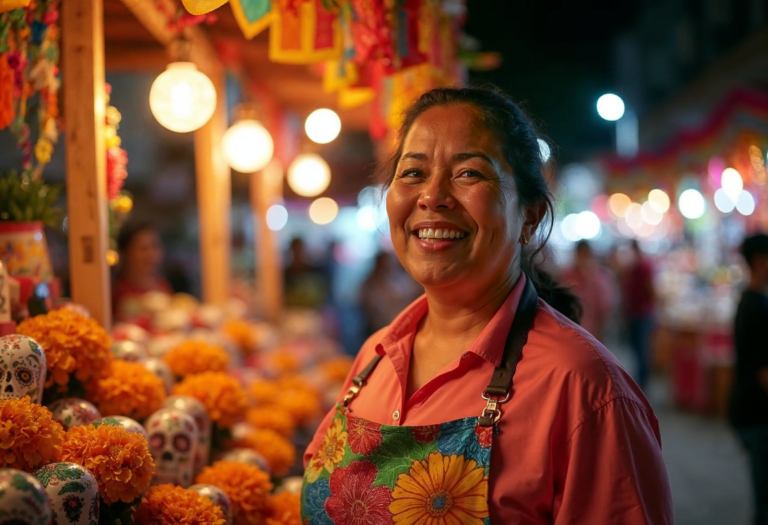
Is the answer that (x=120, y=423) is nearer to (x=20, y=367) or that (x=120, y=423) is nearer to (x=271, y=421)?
(x=20, y=367)

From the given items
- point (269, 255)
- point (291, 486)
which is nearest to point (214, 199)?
point (269, 255)

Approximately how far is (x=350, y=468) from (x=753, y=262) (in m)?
3.43

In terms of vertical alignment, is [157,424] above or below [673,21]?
below

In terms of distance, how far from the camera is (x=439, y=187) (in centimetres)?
176

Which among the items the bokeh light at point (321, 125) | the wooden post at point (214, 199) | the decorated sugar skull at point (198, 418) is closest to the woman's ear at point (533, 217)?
the decorated sugar skull at point (198, 418)

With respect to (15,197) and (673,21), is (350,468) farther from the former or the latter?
(673,21)

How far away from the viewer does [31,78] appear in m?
2.42

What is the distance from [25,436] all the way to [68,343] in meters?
0.50

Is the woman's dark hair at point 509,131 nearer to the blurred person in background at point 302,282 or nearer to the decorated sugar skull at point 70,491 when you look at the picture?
the decorated sugar skull at point 70,491

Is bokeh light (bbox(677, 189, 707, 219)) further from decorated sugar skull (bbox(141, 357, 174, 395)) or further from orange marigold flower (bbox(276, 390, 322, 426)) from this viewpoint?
decorated sugar skull (bbox(141, 357, 174, 395))

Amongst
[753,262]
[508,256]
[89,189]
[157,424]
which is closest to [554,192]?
[508,256]

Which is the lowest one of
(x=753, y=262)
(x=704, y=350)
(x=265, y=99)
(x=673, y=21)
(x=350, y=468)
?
(x=704, y=350)

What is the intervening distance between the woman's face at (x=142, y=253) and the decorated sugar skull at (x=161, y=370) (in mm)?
2657

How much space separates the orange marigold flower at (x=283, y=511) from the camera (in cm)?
221
